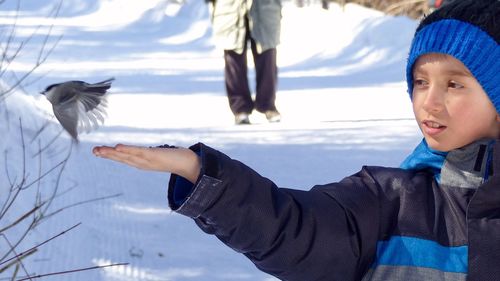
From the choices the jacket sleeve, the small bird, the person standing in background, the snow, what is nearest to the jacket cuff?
the jacket sleeve

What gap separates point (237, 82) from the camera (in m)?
8.85

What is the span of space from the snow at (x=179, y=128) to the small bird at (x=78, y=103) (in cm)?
134

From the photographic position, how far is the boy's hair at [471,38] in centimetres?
224

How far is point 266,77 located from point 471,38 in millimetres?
6691

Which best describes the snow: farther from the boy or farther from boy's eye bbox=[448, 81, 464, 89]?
boy's eye bbox=[448, 81, 464, 89]

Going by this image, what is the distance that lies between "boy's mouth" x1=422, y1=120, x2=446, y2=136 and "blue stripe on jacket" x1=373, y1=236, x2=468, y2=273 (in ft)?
0.74

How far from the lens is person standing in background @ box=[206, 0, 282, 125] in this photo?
28.6ft

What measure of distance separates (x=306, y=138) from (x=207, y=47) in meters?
8.51

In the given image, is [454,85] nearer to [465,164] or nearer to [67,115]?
[465,164]

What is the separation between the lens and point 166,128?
334 inches

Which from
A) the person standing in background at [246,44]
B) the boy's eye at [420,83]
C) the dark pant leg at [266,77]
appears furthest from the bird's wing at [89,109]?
the dark pant leg at [266,77]

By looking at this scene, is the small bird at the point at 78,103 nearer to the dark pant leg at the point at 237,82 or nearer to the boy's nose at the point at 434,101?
the boy's nose at the point at 434,101

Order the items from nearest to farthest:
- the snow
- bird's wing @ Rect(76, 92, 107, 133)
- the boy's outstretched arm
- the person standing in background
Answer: the boy's outstretched arm < bird's wing @ Rect(76, 92, 107, 133) < the snow < the person standing in background

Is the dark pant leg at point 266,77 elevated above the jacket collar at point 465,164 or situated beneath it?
situated beneath
